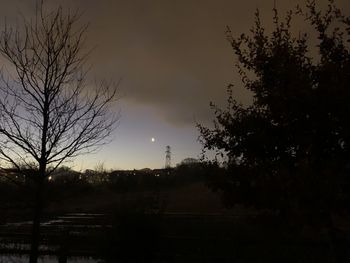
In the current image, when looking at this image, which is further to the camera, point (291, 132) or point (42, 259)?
point (42, 259)

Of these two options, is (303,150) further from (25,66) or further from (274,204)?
(25,66)

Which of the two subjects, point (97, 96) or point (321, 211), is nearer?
point (321, 211)

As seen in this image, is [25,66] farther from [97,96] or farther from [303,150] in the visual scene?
[303,150]

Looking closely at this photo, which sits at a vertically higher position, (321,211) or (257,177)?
(257,177)

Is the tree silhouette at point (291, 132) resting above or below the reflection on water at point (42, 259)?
above

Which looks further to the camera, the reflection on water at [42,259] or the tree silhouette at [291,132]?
the reflection on water at [42,259]

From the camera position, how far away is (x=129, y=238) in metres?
12.3

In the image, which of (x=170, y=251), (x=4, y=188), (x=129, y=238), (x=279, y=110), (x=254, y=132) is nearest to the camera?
(x=279, y=110)

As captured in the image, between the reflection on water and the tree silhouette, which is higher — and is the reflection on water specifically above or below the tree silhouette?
below

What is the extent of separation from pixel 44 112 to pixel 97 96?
1.22 meters

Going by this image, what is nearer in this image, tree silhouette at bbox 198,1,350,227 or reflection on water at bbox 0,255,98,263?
tree silhouette at bbox 198,1,350,227

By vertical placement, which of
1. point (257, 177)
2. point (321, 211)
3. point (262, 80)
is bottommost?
point (321, 211)

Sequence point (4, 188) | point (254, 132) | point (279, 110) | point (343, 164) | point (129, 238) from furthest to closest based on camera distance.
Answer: point (129, 238) < point (4, 188) < point (254, 132) < point (279, 110) < point (343, 164)

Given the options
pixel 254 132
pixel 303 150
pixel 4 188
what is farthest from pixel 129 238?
pixel 303 150
